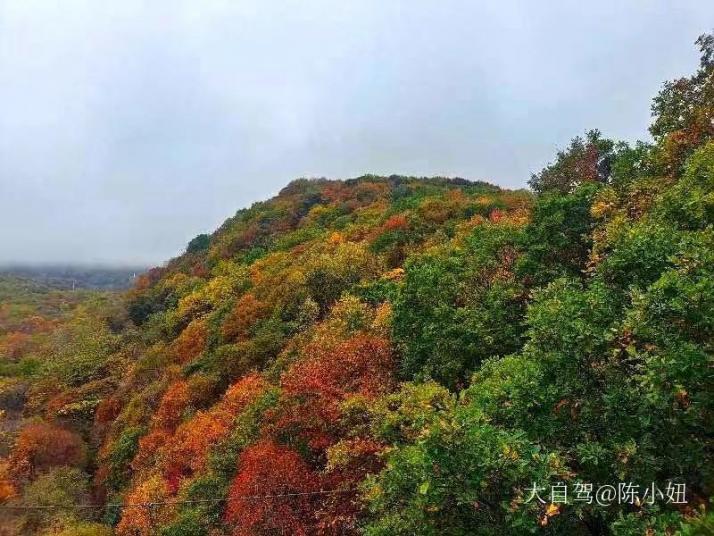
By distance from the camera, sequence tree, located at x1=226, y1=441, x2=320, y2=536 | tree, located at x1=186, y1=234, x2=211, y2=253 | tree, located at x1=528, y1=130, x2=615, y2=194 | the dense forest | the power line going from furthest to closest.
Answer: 1. tree, located at x1=186, y1=234, x2=211, y2=253
2. tree, located at x1=528, y1=130, x2=615, y2=194
3. tree, located at x1=226, y1=441, x2=320, y2=536
4. the power line
5. the dense forest

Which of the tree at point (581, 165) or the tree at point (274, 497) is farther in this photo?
the tree at point (581, 165)

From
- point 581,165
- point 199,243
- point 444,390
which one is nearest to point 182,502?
point 444,390

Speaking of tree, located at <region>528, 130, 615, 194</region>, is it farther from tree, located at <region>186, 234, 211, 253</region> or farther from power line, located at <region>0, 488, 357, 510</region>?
tree, located at <region>186, 234, 211, 253</region>

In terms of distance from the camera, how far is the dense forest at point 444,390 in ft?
33.1

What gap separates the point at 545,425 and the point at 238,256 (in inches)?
2507

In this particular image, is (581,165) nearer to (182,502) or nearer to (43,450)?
(182,502)

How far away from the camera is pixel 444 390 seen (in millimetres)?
15297

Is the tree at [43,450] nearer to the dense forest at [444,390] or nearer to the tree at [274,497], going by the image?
the dense forest at [444,390]

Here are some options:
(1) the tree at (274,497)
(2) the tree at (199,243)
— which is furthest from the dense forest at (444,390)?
(2) the tree at (199,243)

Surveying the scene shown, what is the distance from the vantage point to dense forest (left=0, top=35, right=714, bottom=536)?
10078mm

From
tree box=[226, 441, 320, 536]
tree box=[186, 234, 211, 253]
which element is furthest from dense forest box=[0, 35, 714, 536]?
tree box=[186, 234, 211, 253]

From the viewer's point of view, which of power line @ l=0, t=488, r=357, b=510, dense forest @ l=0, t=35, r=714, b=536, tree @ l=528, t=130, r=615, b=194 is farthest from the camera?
tree @ l=528, t=130, r=615, b=194

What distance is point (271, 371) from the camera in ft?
109

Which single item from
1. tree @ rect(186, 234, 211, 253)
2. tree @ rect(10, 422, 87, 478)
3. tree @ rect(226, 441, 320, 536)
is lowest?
tree @ rect(10, 422, 87, 478)
